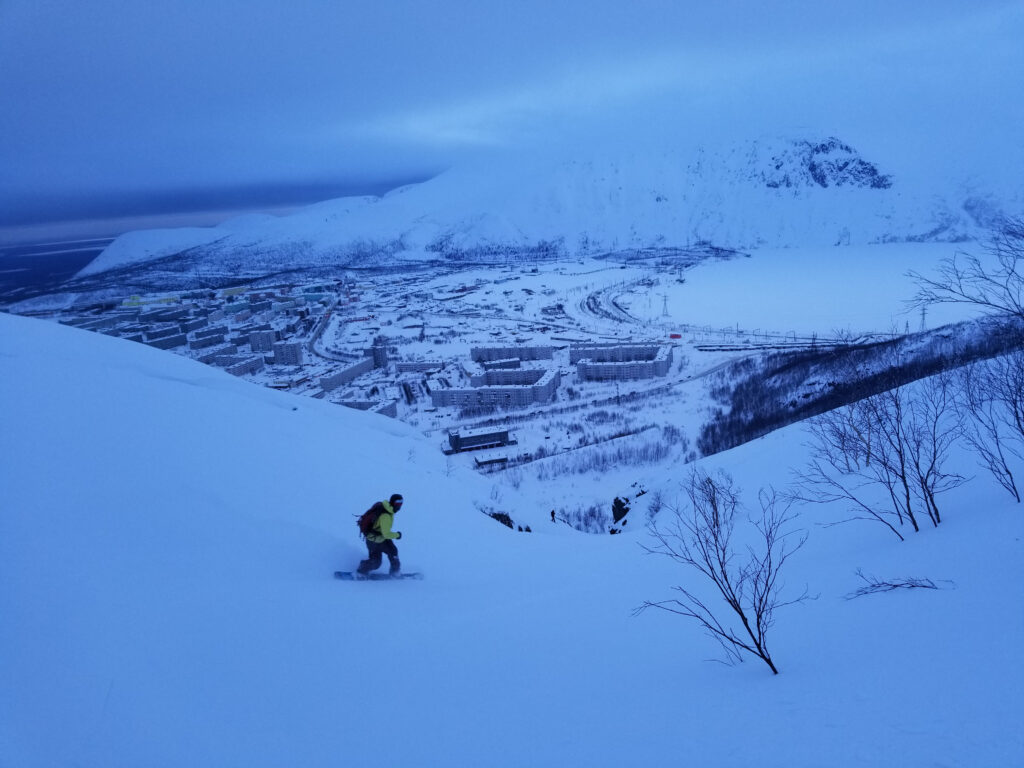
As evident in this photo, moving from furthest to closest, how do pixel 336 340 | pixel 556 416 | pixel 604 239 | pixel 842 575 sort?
pixel 604 239 → pixel 336 340 → pixel 556 416 → pixel 842 575

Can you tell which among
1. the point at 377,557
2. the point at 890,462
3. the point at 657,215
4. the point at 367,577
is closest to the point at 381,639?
the point at 367,577

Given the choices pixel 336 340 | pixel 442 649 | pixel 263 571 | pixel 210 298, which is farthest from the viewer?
pixel 210 298

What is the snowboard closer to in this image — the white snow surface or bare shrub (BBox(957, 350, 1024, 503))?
the white snow surface

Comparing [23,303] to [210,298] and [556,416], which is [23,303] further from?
[210,298]

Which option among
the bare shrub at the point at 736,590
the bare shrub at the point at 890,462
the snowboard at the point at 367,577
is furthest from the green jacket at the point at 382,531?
the bare shrub at the point at 890,462

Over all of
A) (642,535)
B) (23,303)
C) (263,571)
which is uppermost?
(23,303)

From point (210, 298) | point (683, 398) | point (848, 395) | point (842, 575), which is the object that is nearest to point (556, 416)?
point (683, 398)

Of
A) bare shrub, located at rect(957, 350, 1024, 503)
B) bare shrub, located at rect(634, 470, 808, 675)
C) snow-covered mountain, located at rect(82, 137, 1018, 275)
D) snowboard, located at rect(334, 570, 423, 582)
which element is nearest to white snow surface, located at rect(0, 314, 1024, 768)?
snowboard, located at rect(334, 570, 423, 582)
